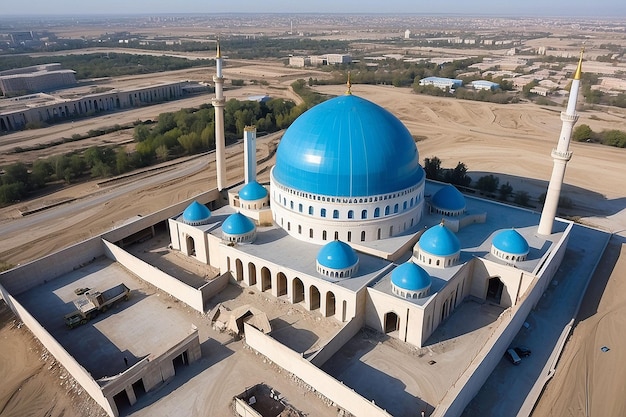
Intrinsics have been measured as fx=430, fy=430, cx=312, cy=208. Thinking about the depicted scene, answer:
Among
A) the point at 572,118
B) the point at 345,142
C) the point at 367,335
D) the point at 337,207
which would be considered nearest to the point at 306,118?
the point at 345,142

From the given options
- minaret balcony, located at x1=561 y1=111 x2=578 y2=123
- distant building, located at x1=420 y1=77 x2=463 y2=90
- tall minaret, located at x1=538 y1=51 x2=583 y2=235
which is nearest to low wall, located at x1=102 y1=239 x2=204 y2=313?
tall minaret, located at x1=538 y1=51 x2=583 y2=235

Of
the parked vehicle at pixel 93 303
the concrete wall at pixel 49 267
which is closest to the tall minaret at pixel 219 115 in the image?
the concrete wall at pixel 49 267

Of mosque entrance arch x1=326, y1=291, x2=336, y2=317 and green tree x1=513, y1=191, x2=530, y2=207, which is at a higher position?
green tree x1=513, y1=191, x2=530, y2=207

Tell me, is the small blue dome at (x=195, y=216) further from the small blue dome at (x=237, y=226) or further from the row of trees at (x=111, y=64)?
the row of trees at (x=111, y=64)

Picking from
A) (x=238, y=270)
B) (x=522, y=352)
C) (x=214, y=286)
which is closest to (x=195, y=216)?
(x=238, y=270)

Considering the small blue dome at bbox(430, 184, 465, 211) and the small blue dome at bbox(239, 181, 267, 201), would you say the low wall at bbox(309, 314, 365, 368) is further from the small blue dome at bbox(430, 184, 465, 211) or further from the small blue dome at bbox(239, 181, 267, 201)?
the small blue dome at bbox(239, 181, 267, 201)

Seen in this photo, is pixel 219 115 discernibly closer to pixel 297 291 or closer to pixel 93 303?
pixel 297 291
